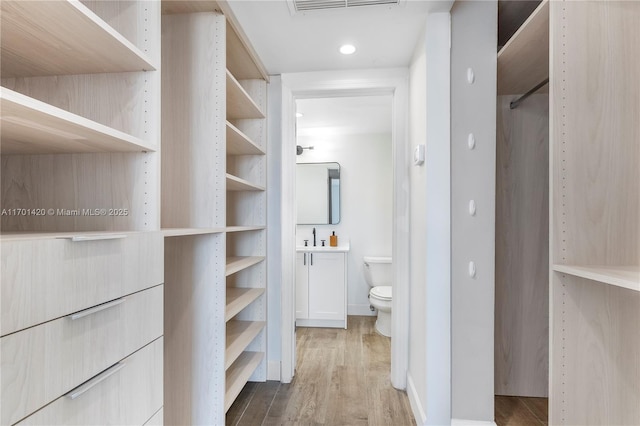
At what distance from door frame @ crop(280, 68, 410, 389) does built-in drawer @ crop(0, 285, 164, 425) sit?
1.44 metres

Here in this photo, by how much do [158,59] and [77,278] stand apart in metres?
0.77

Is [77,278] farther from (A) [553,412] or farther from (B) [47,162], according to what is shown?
(A) [553,412]

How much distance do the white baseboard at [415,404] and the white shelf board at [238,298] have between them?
3.76ft

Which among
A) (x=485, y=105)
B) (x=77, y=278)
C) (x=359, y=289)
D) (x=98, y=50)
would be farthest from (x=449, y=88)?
(x=359, y=289)

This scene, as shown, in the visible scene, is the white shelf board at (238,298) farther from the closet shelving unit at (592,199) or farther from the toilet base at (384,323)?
the toilet base at (384,323)

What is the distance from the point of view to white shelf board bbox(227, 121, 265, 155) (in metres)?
1.72

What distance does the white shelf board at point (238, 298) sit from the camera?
1681mm

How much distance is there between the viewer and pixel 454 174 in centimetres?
162

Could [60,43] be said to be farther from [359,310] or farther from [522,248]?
[359,310]

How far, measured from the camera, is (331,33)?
1.81 meters

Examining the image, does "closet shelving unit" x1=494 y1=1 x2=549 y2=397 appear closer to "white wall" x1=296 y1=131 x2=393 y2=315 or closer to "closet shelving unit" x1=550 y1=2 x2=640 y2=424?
"closet shelving unit" x1=550 y1=2 x2=640 y2=424

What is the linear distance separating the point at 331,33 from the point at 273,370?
2.31 meters

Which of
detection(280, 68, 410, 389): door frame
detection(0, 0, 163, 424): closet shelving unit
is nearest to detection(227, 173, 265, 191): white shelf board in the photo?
detection(280, 68, 410, 389): door frame

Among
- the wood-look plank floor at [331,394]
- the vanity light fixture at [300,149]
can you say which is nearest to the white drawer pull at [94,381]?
the wood-look plank floor at [331,394]
